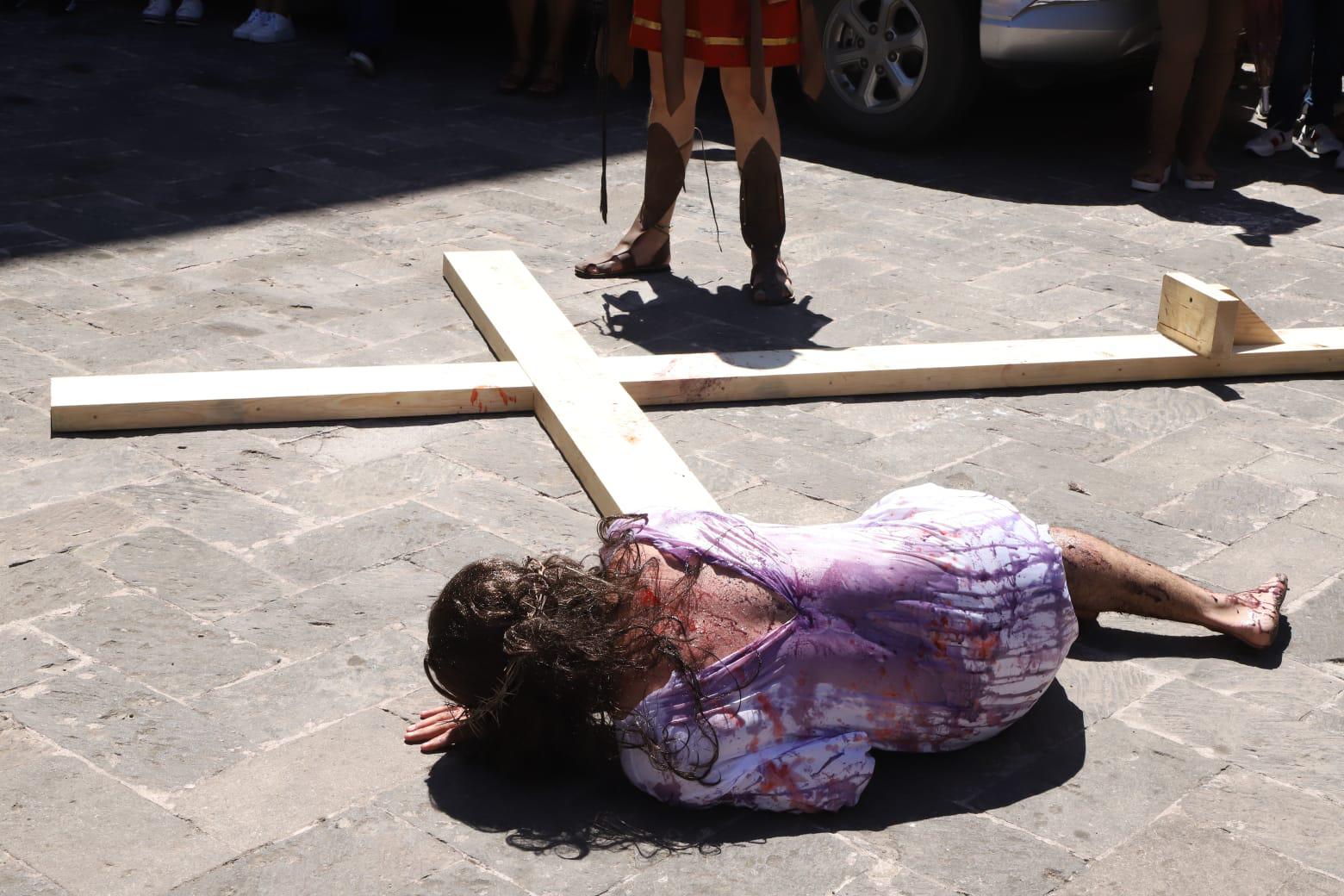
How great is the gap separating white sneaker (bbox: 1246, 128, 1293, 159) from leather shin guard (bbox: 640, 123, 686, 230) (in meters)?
3.21

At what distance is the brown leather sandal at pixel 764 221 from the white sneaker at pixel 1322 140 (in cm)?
329

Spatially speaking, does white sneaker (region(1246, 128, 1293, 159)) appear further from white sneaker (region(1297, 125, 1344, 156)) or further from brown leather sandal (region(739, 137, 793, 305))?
brown leather sandal (region(739, 137, 793, 305))

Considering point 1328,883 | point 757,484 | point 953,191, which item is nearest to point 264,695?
point 757,484

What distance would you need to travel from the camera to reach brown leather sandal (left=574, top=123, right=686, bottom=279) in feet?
18.0

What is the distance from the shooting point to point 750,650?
8.71 feet

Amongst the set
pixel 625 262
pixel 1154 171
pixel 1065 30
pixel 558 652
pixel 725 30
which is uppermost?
pixel 725 30

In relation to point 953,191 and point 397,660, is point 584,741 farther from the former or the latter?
point 953,191

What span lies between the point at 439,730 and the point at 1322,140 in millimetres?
5949

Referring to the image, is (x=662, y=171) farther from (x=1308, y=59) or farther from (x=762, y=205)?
(x=1308, y=59)

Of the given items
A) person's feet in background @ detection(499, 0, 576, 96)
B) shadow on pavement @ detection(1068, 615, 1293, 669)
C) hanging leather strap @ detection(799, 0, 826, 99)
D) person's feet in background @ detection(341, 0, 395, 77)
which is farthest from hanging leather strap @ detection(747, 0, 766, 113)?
person's feet in background @ detection(341, 0, 395, 77)

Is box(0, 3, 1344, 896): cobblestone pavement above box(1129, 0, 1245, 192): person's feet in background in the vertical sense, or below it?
below

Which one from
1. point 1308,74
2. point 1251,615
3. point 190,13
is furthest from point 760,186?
point 190,13

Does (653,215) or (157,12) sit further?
(157,12)

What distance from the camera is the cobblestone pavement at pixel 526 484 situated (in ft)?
8.65
